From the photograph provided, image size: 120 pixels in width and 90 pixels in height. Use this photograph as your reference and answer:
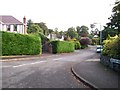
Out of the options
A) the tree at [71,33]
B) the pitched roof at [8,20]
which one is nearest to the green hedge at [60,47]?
the pitched roof at [8,20]

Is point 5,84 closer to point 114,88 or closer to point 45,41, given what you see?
point 114,88

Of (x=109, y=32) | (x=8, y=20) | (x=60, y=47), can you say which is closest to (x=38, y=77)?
(x=109, y=32)

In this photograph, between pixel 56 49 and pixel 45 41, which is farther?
pixel 45 41

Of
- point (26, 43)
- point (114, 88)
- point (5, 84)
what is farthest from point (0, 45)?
point (114, 88)

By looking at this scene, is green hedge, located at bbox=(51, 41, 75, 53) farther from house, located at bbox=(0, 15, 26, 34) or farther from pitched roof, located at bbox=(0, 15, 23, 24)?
pitched roof, located at bbox=(0, 15, 23, 24)

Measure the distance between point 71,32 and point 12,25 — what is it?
75097 millimetres

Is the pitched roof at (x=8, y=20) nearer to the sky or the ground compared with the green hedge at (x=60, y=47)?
nearer to the sky

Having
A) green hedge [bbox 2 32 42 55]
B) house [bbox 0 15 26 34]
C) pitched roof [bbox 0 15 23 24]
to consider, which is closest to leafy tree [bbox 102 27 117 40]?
green hedge [bbox 2 32 42 55]

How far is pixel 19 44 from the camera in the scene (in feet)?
132

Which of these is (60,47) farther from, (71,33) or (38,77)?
(71,33)

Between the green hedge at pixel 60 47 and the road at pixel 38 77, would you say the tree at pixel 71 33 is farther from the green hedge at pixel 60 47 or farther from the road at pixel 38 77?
the road at pixel 38 77

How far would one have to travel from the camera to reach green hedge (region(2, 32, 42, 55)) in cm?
3700

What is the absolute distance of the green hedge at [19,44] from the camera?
37.0 m

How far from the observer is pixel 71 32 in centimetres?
14438
